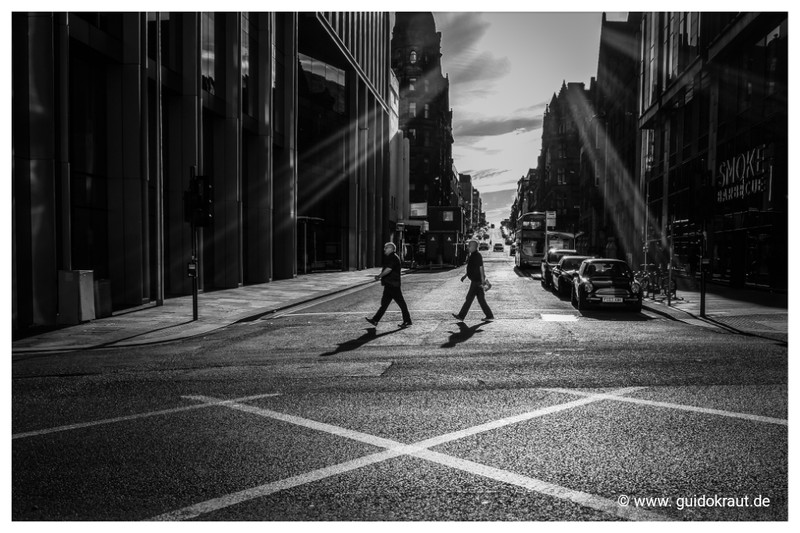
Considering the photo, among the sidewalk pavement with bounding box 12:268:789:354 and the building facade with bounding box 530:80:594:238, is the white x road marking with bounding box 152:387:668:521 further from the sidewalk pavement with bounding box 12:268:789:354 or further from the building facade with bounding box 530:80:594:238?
the building facade with bounding box 530:80:594:238

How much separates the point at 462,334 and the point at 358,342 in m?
2.23

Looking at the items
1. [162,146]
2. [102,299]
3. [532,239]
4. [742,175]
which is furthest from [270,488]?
[532,239]

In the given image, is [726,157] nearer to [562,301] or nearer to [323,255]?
[562,301]

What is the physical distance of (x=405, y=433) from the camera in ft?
18.2

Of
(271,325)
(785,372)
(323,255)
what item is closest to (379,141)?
(323,255)

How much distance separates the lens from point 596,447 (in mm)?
5102

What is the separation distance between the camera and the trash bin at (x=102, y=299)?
14.9 metres

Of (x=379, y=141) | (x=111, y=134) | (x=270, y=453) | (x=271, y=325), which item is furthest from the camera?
(x=379, y=141)

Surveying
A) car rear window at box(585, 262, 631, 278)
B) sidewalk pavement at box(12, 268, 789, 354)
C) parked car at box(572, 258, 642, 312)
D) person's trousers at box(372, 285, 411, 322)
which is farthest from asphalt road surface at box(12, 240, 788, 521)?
car rear window at box(585, 262, 631, 278)

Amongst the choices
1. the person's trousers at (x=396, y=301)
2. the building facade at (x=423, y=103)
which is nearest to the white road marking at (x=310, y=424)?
the person's trousers at (x=396, y=301)

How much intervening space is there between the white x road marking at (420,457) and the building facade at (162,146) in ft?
32.8

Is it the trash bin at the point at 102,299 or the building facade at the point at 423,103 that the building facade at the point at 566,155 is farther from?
the trash bin at the point at 102,299

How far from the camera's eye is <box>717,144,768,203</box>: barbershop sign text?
23203 mm
